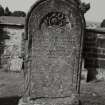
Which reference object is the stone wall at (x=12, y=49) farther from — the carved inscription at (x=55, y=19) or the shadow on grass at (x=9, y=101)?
the carved inscription at (x=55, y=19)

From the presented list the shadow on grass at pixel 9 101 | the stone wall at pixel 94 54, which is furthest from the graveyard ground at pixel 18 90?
the stone wall at pixel 94 54

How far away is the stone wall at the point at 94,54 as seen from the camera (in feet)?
25.7

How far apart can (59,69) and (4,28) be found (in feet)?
15.1

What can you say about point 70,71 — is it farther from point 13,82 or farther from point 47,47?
point 13,82

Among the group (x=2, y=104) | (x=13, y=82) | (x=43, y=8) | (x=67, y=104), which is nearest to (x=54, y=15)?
(x=43, y=8)

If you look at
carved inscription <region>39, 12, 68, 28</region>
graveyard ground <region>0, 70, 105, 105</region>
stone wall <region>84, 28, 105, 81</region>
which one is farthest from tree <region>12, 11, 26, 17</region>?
carved inscription <region>39, 12, 68, 28</region>

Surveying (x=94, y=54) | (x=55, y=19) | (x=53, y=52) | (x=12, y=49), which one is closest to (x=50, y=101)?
(x=53, y=52)

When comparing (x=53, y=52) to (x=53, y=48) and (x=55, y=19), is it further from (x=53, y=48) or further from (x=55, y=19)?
(x=55, y=19)

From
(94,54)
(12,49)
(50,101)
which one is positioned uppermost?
(12,49)

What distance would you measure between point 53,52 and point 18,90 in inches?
91.3

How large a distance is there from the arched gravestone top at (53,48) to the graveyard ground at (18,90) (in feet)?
2.66

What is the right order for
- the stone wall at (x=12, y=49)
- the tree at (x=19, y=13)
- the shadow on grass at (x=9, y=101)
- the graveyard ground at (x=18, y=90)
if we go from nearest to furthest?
the shadow on grass at (x=9, y=101)
the graveyard ground at (x=18, y=90)
the stone wall at (x=12, y=49)
the tree at (x=19, y=13)

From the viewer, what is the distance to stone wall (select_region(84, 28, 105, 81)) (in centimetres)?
783

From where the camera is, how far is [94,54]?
7949 millimetres
